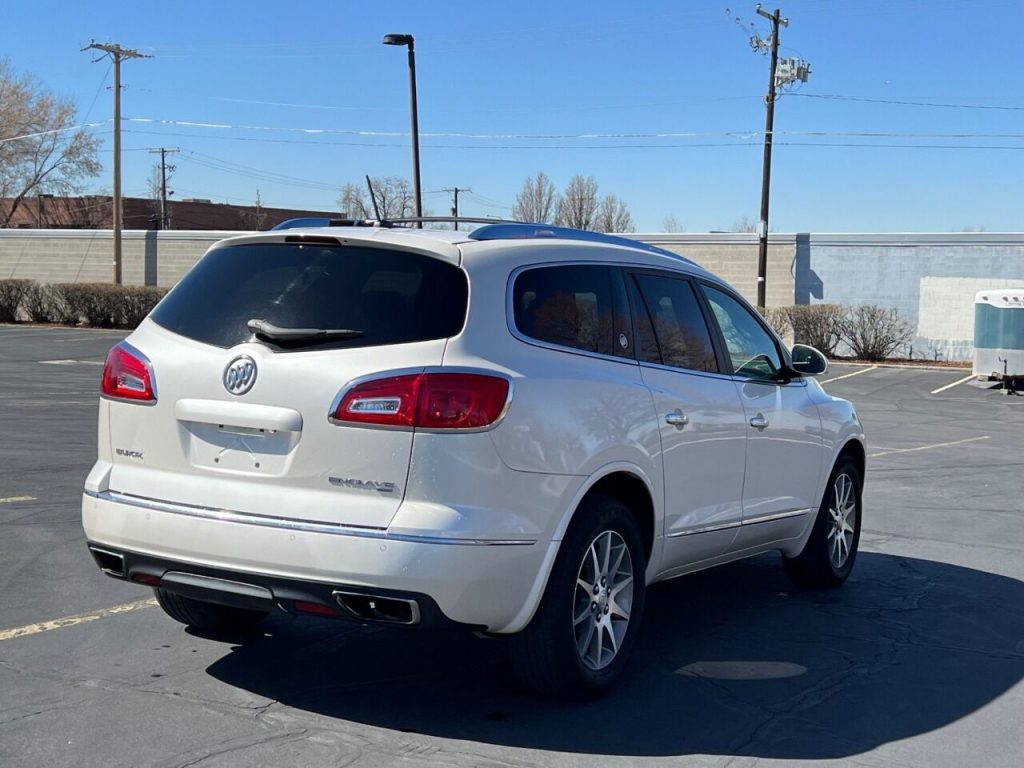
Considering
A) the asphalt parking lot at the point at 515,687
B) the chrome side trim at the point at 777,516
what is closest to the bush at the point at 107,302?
the asphalt parking lot at the point at 515,687

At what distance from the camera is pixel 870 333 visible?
111 feet

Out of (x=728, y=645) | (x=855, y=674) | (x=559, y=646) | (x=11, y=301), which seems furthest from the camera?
(x=11, y=301)

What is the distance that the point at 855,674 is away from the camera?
5.50 meters

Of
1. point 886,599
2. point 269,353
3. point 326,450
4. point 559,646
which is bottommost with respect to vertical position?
point 886,599

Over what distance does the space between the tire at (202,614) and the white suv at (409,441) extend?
0.7 inches

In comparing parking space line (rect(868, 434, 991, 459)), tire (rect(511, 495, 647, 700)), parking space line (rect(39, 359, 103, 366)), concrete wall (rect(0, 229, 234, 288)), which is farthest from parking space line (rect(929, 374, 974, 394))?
concrete wall (rect(0, 229, 234, 288))

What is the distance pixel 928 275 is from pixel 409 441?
33004 millimetres

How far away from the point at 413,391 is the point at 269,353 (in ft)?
2.03

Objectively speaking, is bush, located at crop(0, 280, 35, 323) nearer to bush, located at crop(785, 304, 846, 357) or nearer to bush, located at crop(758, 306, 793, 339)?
bush, located at crop(758, 306, 793, 339)

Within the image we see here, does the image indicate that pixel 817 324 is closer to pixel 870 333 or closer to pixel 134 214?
pixel 870 333

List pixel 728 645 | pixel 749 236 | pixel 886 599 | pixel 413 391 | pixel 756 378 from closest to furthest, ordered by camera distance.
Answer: pixel 413 391 → pixel 728 645 → pixel 756 378 → pixel 886 599 → pixel 749 236

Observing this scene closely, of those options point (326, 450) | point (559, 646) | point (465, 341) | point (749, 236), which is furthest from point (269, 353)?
point (749, 236)

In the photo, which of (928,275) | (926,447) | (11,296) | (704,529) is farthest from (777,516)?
(11,296)

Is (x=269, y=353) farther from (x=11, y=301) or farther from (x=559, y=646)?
(x=11, y=301)
